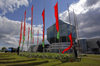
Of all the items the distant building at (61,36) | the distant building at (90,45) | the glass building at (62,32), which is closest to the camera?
the distant building at (90,45)

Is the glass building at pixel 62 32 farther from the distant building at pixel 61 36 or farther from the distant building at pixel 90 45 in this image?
the distant building at pixel 90 45

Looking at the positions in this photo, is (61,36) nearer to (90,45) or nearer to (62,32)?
(62,32)

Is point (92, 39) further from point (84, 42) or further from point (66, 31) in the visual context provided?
point (66, 31)

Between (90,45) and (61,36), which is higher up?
(61,36)

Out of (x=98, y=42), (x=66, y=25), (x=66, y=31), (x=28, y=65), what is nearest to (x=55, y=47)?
(x=66, y=31)

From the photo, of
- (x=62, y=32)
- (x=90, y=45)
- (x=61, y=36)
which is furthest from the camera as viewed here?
(x=61, y=36)

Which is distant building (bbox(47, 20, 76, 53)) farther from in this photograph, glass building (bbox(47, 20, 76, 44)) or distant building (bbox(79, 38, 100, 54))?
distant building (bbox(79, 38, 100, 54))

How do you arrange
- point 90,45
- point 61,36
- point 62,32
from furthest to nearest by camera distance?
point 61,36 → point 62,32 → point 90,45

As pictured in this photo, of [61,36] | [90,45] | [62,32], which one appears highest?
[62,32]

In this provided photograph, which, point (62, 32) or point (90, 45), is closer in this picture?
point (90, 45)

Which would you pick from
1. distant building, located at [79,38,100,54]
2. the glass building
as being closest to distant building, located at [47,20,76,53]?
the glass building

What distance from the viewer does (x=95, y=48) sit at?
6812cm

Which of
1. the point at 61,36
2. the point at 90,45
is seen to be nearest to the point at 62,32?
the point at 61,36

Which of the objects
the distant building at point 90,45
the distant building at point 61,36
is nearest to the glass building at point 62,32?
the distant building at point 61,36
